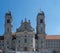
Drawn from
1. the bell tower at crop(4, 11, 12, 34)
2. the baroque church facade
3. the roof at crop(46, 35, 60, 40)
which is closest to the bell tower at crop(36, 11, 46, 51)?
the baroque church facade

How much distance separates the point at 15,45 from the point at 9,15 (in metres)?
10.5

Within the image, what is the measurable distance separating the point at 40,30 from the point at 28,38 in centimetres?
506

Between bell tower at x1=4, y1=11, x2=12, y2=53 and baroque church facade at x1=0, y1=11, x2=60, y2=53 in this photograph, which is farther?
bell tower at x1=4, y1=11, x2=12, y2=53

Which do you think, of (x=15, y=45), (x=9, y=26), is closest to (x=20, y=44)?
(x=15, y=45)

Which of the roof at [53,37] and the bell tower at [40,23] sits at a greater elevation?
the bell tower at [40,23]

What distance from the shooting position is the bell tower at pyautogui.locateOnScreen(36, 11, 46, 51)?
90.1m

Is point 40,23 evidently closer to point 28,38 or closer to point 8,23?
point 28,38

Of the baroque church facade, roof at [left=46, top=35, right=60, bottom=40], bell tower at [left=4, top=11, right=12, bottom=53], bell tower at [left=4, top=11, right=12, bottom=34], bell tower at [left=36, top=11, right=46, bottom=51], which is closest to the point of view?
the baroque church facade

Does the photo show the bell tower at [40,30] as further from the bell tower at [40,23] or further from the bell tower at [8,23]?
the bell tower at [8,23]

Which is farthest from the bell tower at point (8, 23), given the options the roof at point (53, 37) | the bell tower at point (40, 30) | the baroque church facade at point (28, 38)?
the roof at point (53, 37)

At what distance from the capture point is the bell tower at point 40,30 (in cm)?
9006

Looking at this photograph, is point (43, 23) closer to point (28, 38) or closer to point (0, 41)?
point (28, 38)

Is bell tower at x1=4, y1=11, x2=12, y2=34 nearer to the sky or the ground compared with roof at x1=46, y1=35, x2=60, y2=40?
nearer to the sky

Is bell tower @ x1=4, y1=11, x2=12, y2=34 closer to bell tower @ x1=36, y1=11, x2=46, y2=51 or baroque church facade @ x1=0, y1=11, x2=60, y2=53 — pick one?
baroque church facade @ x1=0, y1=11, x2=60, y2=53
